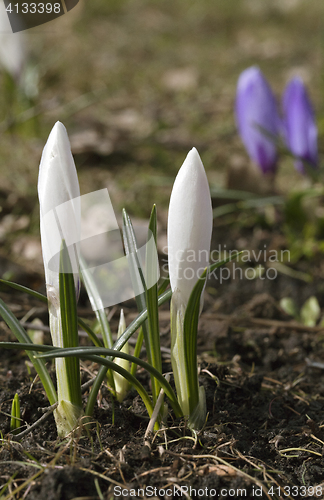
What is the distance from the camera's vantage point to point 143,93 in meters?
3.97

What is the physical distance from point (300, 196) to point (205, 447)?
1.46m

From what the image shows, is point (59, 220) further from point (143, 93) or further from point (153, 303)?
point (143, 93)

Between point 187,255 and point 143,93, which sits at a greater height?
point 187,255

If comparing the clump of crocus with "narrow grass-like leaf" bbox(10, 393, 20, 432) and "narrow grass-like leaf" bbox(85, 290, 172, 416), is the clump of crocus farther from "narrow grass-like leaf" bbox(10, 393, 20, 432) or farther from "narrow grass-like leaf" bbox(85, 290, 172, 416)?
"narrow grass-like leaf" bbox(10, 393, 20, 432)

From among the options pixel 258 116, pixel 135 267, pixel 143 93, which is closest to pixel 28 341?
pixel 135 267

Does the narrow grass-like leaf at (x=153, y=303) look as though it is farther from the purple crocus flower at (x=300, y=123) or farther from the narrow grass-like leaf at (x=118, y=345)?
the purple crocus flower at (x=300, y=123)

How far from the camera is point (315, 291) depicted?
2117 millimetres

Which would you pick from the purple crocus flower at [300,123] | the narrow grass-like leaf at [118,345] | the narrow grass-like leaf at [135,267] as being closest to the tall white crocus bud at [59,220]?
the narrow grass-like leaf at [118,345]

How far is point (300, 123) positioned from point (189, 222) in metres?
1.50

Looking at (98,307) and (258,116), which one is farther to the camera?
(258,116)

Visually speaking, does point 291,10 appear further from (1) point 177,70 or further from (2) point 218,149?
(2) point 218,149

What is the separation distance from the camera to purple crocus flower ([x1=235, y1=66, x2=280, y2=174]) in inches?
90.0

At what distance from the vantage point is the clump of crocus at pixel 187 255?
969 mm

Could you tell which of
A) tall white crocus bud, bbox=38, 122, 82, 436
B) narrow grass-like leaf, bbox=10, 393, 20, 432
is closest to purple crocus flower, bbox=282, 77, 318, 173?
tall white crocus bud, bbox=38, 122, 82, 436
